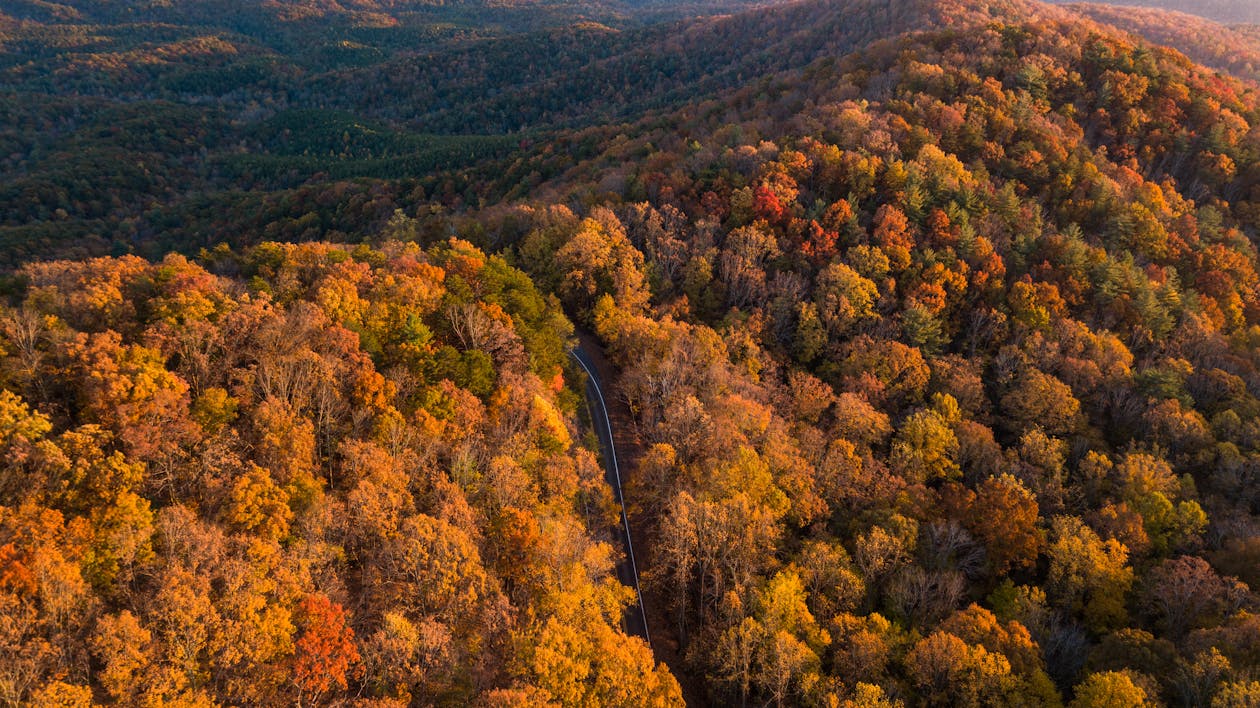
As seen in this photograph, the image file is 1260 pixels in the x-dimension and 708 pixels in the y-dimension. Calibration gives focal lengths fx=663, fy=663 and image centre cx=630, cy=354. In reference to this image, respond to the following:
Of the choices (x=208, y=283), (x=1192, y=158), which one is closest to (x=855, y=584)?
(x=208, y=283)

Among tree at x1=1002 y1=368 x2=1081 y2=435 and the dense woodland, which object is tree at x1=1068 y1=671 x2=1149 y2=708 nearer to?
the dense woodland

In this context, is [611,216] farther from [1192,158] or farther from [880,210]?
[1192,158]

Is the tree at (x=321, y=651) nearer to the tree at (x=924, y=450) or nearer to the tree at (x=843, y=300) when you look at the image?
the tree at (x=924, y=450)

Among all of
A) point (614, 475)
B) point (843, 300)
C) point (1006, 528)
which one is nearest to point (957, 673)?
point (1006, 528)

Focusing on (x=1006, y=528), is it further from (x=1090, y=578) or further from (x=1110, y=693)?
(x=1110, y=693)

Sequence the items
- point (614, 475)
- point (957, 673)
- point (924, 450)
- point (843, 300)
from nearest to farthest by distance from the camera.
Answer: point (957, 673)
point (614, 475)
point (924, 450)
point (843, 300)

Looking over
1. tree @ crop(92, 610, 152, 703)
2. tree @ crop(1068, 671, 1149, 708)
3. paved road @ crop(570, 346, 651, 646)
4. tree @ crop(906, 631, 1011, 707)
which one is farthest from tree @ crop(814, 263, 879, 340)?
tree @ crop(92, 610, 152, 703)
